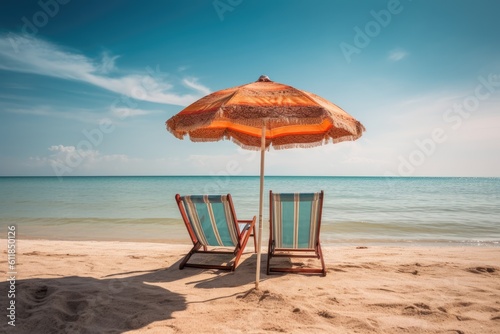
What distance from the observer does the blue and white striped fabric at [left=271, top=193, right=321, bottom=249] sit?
12.2ft

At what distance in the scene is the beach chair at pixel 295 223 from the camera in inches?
146

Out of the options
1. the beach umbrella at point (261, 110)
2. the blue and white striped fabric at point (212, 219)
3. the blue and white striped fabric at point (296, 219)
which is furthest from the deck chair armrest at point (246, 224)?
the beach umbrella at point (261, 110)

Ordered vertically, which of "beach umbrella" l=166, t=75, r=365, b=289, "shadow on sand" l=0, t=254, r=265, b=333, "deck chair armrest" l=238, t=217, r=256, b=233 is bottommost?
"shadow on sand" l=0, t=254, r=265, b=333

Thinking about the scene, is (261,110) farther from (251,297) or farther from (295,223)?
(295,223)

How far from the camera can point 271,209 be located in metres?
3.77

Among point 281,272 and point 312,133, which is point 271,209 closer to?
point 281,272

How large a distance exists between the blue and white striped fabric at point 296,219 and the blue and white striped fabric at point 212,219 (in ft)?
1.99

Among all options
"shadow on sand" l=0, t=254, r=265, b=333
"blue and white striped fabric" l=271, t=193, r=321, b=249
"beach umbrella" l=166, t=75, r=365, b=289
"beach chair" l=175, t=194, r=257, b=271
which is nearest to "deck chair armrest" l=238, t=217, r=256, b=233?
"beach chair" l=175, t=194, r=257, b=271

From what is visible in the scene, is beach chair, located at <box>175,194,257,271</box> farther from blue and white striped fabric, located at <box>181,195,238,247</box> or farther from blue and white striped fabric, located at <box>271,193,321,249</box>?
blue and white striped fabric, located at <box>271,193,321,249</box>

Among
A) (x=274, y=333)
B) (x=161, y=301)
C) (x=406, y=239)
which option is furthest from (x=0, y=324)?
(x=406, y=239)

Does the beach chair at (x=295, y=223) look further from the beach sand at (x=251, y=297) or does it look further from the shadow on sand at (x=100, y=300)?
the shadow on sand at (x=100, y=300)

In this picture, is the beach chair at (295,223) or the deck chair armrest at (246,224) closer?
the beach chair at (295,223)

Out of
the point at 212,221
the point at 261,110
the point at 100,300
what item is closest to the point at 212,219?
the point at 212,221

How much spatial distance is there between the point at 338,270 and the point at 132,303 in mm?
2594
